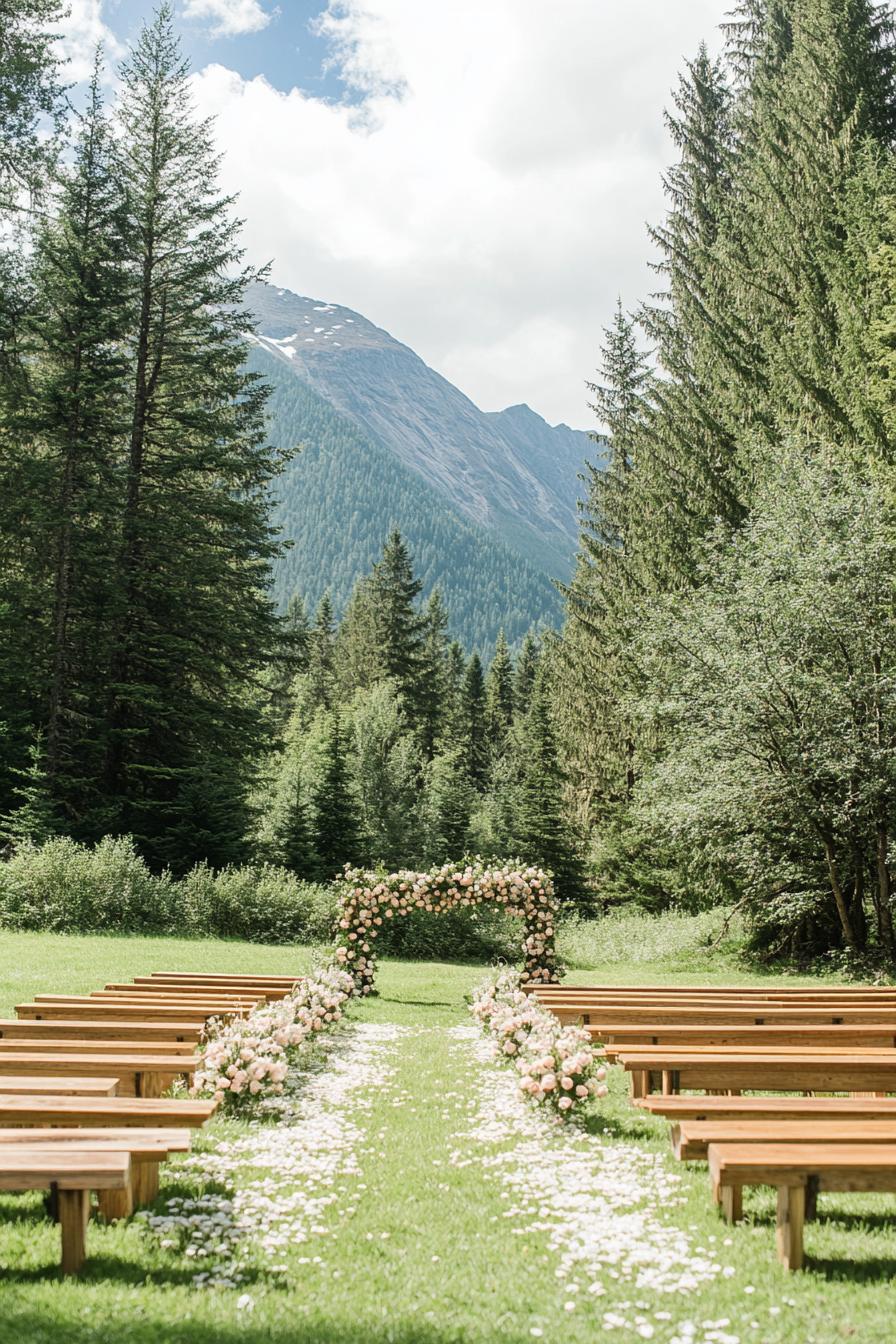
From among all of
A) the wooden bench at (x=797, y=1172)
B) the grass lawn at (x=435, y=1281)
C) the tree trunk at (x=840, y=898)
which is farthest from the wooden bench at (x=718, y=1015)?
the tree trunk at (x=840, y=898)

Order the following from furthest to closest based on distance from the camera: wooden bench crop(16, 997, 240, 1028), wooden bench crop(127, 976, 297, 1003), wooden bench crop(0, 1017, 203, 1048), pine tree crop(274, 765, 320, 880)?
pine tree crop(274, 765, 320, 880)
wooden bench crop(127, 976, 297, 1003)
wooden bench crop(16, 997, 240, 1028)
wooden bench crop(0, 1017, 203, 1048)

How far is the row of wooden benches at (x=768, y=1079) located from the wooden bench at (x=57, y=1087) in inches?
101

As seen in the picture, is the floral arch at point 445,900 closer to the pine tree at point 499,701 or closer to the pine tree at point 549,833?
the pine tree at point 549,833

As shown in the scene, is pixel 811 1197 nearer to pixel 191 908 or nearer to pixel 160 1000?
pixel 160 1000

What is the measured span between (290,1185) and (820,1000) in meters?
5.78

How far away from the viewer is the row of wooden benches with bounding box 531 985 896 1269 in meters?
3.42

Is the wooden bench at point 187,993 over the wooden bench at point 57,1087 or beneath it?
beneath

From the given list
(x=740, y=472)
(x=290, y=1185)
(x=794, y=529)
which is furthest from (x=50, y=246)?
(x=290, y=1185)

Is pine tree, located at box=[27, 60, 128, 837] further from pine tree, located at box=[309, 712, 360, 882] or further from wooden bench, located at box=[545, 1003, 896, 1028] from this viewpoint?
wooden bench, located at box=[545, 1003, 896, 1028]

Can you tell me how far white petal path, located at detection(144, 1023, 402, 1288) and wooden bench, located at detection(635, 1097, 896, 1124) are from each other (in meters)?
1.57

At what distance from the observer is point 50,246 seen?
2364cm

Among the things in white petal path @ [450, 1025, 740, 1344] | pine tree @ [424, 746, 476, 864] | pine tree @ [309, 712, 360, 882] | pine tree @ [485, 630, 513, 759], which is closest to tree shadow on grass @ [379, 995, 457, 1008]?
white petal path @ [450, 1025, 740, 1344]

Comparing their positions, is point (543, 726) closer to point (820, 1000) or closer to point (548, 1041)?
point (820, 1000)

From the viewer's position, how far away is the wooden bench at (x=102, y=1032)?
19.3 feet
